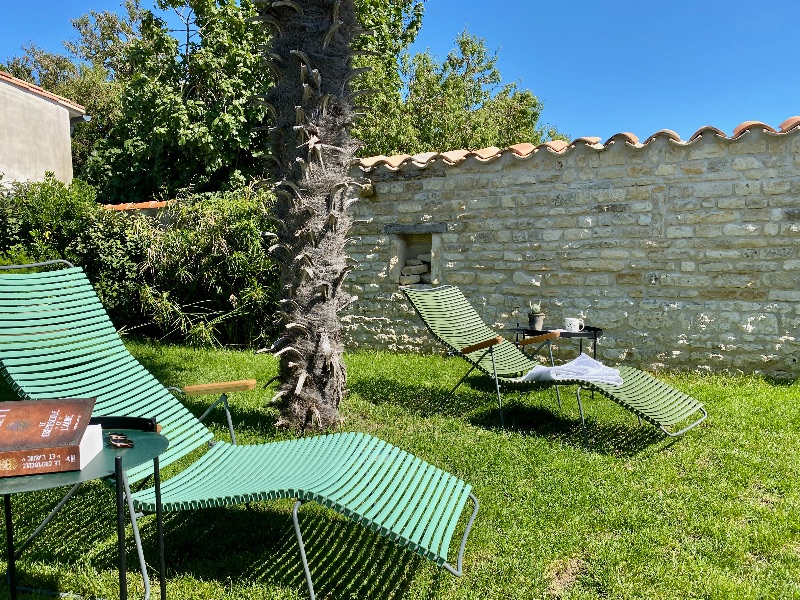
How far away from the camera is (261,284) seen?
8.55 meters

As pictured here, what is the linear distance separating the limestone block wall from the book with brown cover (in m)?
4.24

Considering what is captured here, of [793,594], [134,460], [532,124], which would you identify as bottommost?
[793,594]

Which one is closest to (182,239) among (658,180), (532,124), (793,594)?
(658,180)

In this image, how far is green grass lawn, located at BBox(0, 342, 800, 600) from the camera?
2.78 m

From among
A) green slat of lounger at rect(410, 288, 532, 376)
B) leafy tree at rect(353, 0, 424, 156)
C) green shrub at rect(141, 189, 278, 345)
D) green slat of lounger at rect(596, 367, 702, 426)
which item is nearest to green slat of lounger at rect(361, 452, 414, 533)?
green slat of lounger at rect(596, 367, 702, 426)

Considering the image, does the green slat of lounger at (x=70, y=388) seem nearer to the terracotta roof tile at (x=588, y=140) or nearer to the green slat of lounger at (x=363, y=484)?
the green slat of lounger at (x=363, y=484)

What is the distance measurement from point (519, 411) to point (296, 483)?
Answer: 124 inches

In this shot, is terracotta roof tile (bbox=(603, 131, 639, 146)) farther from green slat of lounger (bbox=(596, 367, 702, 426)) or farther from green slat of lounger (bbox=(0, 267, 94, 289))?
green slat of lounger (bbox=(0, 267, 94, 289))

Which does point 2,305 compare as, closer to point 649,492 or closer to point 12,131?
point 649,492

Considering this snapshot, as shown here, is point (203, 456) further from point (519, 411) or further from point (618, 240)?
point (618, 240)

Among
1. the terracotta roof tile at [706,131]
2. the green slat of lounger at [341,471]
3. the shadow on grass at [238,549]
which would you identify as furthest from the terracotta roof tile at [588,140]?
the shadow on grass at [238,549]

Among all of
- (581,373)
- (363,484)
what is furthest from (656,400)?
(363,484)

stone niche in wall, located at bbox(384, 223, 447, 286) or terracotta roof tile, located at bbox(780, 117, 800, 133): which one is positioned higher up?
terracotta roof tile, located at bbox(780, 117, 800, 133)

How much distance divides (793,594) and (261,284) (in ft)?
22.8
